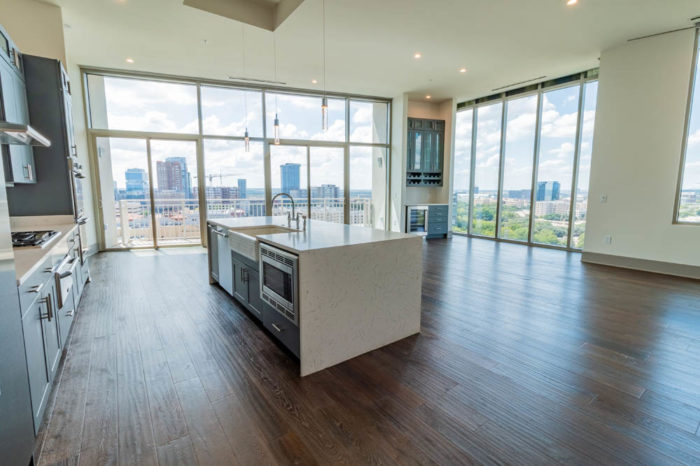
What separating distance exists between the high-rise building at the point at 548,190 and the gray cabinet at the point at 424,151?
2.37 m

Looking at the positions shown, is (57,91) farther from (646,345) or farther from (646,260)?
(646,260)

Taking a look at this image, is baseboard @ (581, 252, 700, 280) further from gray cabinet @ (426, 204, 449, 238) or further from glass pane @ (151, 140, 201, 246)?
glass pane @ (151, 140, 201, 246)

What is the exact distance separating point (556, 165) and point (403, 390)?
6.61m

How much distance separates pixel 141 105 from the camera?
6.30 m

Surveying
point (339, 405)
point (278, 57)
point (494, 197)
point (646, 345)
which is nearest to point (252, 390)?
point (339, 405)

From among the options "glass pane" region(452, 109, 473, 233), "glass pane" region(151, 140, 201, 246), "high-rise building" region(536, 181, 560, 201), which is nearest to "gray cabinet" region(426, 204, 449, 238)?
"glass pane" region(452, 109, 473, 233)

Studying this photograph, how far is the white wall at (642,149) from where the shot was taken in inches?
183

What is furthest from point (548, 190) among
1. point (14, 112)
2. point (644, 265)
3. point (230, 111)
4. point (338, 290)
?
point (14, 112)

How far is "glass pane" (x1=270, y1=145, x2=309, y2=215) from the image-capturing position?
24.3ft

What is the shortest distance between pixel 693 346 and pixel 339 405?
115 inches

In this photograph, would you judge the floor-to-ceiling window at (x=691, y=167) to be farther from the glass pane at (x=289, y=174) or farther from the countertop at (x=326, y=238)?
the glass pane at (x=289, y=174)

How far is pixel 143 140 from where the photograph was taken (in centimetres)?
642

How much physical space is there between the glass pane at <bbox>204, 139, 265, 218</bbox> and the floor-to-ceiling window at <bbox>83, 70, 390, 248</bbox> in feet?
0.07

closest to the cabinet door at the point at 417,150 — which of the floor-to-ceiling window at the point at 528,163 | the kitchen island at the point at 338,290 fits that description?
the floor-to-ceiling window at the point at 528,163
